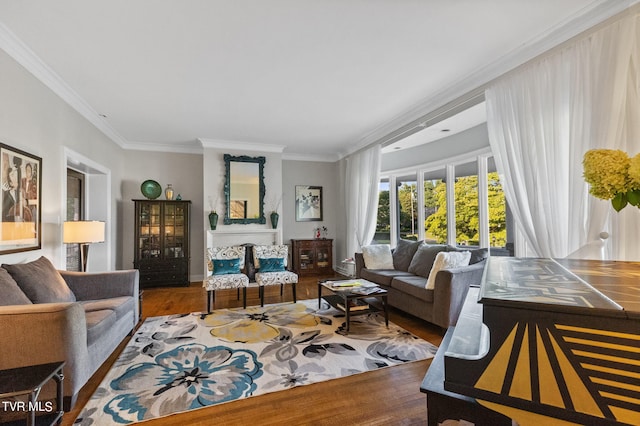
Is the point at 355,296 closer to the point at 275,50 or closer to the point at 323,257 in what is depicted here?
the point at 275,50

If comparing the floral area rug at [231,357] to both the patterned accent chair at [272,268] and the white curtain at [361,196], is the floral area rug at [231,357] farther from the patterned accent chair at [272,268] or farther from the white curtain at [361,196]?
the white curtain at [361,196]

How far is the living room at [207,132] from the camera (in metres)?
2.37

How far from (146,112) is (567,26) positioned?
4845mm

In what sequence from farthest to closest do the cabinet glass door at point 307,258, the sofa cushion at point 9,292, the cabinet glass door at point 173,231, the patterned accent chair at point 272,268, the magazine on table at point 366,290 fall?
the cabinet glass door at point 307,258 < the cabinet glass door at point 173,231 < the patterned accent chair at point 272,268 < the magazine on table at point 366,290 < the sofa cushion at point 9,292

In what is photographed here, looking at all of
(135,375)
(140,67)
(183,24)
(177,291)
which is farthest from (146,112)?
(135,375)

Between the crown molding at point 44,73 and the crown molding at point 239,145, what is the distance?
1616 millimetres

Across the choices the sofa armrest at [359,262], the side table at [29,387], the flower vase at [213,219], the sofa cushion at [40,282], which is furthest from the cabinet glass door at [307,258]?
the side table at [29,387]

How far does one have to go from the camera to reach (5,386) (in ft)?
4.32

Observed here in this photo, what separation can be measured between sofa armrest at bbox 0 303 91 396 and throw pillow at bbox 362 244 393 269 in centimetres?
360

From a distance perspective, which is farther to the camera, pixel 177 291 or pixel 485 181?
pixel 177 291

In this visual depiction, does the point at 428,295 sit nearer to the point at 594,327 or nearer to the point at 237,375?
the point at 237,375

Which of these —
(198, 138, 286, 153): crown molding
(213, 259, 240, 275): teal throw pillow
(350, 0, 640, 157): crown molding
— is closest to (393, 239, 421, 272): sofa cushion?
(350, 0, 640, 157): crown molding

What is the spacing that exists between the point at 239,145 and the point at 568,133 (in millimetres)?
5101

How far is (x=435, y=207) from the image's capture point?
5.32 metres
